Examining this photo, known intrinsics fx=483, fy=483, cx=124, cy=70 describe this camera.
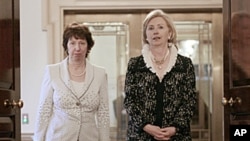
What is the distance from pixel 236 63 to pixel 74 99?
0.98 metres

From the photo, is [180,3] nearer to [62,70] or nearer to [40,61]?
[40,61]

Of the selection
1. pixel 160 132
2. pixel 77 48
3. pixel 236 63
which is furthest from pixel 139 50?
pixel 236 63

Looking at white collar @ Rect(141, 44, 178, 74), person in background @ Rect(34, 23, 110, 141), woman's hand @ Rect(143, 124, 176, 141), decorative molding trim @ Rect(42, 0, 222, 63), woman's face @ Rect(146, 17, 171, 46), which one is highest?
decorative molding trim @ Rect(42, 0, 222, 63)

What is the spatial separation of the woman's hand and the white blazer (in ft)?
1.22

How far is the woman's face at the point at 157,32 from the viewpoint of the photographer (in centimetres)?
283

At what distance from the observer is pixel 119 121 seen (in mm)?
4609

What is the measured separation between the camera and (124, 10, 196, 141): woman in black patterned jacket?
2752 millimetres

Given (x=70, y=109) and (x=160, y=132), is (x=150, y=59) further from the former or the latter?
(x=70, y=109)

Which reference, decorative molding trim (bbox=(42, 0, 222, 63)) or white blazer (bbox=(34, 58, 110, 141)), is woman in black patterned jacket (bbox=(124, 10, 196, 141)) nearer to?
white blazer (bbox=(34, 58, 110, 141))

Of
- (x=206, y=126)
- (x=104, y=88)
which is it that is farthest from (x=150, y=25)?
(x=206, y=126)

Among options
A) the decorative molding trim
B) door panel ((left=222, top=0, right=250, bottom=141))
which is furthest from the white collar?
the decorative molding trim

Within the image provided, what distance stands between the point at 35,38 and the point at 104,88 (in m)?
1.67

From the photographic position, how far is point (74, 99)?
292 centimetres

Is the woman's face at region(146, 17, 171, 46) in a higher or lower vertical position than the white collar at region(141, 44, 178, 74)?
higher
